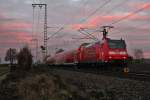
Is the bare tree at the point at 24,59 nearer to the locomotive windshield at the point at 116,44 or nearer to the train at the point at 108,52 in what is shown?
the train at the point at 108,52

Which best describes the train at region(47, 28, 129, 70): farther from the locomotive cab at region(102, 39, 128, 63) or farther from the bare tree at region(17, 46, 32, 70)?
the bare tree at region(17, 46, 32, 70)

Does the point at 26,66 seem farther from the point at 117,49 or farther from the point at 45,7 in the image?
the point at 117,49

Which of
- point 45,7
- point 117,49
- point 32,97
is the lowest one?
point 32,97

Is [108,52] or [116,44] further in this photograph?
[116,44]

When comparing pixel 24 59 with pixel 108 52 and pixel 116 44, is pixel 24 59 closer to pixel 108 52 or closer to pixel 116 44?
pixel 116 44

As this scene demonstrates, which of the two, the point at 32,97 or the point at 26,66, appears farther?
the point at 26,66

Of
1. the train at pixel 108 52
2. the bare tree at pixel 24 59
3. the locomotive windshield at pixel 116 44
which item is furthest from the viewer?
the bare tree at pixel 24 59

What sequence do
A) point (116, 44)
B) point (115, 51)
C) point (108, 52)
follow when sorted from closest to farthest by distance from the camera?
point (108, 52) → point (115, 51) → point (116, 44)

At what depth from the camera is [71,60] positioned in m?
55.5

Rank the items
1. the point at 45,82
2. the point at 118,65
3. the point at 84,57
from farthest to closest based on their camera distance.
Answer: the point at 84,57 < the point at 118,65 < the point at 45,82

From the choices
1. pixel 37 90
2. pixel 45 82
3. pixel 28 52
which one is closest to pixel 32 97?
pixel 37 90

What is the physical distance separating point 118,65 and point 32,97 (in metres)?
24.3

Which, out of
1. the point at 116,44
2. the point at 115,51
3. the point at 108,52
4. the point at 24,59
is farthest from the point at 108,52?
the point at 24,59

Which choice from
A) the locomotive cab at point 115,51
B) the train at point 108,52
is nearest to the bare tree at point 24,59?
the train at point 108,52
